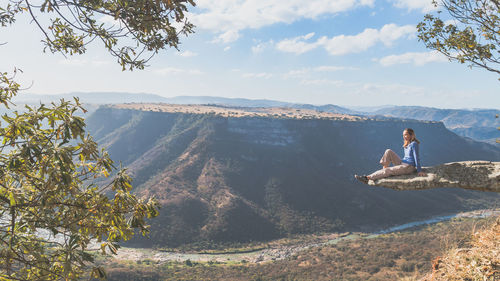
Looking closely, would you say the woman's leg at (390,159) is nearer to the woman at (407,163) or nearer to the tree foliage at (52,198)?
the woman at (407,163)

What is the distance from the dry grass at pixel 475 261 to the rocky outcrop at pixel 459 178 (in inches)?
63.3

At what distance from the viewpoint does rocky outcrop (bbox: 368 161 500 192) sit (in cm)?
714

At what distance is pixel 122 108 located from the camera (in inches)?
6964

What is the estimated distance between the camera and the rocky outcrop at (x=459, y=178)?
7145mm

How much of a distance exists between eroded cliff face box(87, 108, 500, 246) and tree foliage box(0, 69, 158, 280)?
81500 mm

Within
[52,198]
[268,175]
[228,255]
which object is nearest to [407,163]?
[52,198]

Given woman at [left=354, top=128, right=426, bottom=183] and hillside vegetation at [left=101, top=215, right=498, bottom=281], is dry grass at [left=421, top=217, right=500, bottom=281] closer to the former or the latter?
woman at [left=354, top=128, right=426, bottom=183]

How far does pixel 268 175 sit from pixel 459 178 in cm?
10304

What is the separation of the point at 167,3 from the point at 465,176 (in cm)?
891

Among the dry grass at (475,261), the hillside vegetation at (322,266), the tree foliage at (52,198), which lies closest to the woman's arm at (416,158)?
the dry grass at (475,261)

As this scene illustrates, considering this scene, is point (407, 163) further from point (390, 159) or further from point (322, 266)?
point (322, 266)

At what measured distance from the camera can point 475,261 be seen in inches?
265

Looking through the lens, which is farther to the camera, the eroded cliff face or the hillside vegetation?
the eroded cliff face

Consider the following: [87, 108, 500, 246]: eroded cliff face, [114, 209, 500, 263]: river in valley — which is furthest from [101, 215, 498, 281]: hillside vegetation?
[87, 108, 500, 246]: eroded cliff face
